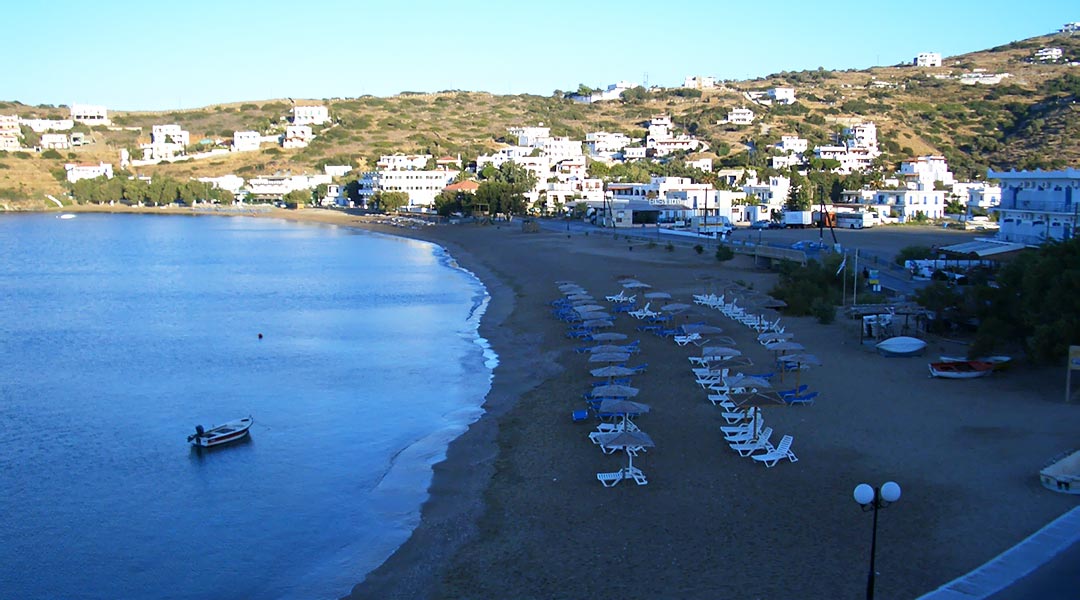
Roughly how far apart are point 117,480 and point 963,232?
51.5 metres

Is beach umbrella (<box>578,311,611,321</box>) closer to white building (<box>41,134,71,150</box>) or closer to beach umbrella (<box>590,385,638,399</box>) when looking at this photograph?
beach umbrella (<box>590,385,638,399</box>)

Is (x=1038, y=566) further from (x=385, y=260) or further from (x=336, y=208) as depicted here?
(x=336, y=208)

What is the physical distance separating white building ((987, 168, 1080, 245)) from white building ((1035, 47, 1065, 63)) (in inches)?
5557

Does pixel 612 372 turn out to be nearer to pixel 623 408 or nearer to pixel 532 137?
pixel 623 408

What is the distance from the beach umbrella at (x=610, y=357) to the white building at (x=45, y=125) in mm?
155316

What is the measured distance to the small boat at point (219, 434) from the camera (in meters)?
17.7

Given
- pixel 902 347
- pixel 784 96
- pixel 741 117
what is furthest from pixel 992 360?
pixel 784 96

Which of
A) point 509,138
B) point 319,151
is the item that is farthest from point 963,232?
point 319,151

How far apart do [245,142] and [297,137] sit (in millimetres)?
7399

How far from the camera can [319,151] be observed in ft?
427

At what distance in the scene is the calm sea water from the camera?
1278 centimetres

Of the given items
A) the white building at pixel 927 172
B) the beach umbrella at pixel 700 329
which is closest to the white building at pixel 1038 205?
the beach umbrella at pixel 700 329

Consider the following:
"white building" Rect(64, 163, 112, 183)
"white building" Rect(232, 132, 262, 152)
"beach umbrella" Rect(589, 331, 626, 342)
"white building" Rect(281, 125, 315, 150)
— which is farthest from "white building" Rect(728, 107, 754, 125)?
"beach umbrella" Rect(589, 331, 626, 342)

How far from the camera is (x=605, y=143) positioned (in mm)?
118062
